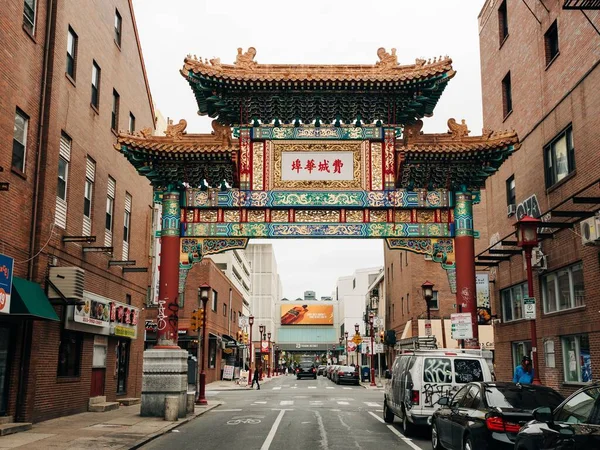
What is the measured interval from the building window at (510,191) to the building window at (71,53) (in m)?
17.3

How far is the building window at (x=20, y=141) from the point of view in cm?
1752

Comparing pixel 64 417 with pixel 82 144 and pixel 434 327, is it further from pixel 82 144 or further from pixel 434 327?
pixel 434 327

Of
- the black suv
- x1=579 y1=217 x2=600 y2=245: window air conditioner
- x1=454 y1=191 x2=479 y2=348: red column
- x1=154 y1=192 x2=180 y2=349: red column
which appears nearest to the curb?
x1=154 y1=192 x2=180 y2=349: red column

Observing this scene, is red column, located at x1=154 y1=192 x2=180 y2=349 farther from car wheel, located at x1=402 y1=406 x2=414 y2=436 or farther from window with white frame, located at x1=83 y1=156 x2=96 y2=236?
car wheel, located at x1=402 y1=406 x2=414 y2=436

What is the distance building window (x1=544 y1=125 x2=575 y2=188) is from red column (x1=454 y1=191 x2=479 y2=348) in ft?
10.9

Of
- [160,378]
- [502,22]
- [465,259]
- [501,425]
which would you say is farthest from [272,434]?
[502,22]

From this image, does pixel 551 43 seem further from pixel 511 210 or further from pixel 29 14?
pixel 29 14

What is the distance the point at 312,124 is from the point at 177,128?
4.50 metres

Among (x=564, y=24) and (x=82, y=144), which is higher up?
(x=564, y=24)

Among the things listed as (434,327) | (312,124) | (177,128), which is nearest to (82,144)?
(177,128)

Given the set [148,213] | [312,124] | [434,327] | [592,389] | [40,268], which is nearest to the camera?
[592,389]

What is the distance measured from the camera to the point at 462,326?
2017 centimetres

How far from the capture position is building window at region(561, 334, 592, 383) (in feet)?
66.9

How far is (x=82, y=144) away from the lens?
22.5m
